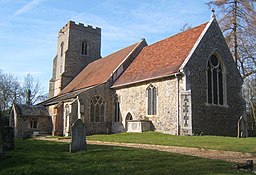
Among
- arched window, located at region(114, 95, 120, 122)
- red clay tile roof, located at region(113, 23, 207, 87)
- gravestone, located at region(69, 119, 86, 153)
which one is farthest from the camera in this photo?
arched window, located at region(114, 95, 120, 122)

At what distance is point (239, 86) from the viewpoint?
2109 cm

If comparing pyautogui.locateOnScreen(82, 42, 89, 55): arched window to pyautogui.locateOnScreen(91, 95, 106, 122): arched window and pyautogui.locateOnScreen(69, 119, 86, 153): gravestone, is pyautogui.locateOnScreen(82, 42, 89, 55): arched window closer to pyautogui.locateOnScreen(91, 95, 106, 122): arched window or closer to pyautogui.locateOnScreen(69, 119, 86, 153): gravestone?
pyautogui.locateOnScreen(91, 95, 106, 122): arched window

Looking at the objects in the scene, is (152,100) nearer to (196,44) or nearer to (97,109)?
(196,44)

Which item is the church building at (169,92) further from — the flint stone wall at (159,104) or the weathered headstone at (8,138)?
the weathered headstone at (8,138)

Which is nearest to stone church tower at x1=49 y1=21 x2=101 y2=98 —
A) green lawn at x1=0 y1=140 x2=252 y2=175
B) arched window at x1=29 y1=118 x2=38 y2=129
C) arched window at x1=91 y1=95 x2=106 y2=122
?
arched window at x1=29 y1=118 x2=38 y2=129

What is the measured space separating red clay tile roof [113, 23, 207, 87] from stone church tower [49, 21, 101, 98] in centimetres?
1353

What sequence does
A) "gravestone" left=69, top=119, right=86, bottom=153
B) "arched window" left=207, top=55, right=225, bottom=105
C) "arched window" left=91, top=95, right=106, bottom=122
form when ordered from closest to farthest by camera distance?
"gravestone" left=69, top=119, right=86, bottom=153
"arched window" left=207, top=55, right=225, bottom=105
"arched window" left=91, top=95, right=106, bottom=122

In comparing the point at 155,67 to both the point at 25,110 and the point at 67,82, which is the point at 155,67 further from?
the point at 67,82

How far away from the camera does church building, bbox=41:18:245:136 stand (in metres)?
18.2

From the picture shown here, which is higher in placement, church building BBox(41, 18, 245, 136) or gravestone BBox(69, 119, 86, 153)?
church building BBox(41, 18, 245, 136)

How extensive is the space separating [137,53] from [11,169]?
21.4 m

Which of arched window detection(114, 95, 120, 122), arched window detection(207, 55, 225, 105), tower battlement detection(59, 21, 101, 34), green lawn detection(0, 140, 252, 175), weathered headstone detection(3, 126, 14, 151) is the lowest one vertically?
green lawn detection(0, 140, 252, 175)

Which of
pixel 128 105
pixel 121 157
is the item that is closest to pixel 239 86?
pixel 128 105

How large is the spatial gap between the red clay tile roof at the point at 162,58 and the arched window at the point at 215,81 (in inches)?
81.0
